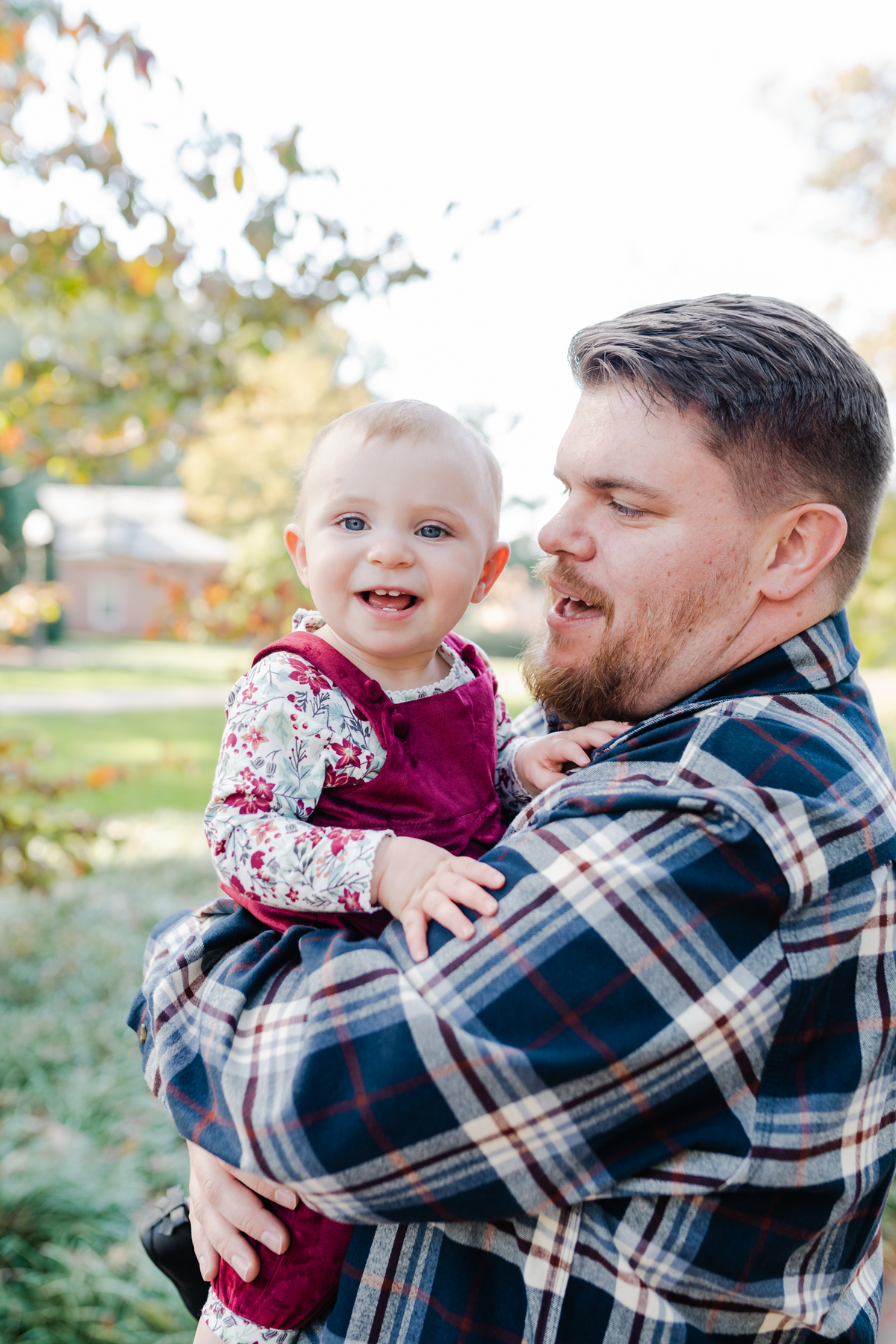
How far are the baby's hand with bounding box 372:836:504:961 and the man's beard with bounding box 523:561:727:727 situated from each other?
510 mm

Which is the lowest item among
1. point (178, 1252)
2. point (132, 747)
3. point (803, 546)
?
point (132, 747)

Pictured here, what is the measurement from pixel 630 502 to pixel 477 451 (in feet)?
1.16

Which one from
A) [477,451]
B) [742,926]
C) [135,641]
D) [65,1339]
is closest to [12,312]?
[477,451]

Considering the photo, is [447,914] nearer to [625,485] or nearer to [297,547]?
[625,485]

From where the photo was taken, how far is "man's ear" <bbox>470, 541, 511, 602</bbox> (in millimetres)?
2035

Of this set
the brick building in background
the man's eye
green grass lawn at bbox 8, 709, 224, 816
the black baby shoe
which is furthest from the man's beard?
the brick building in background

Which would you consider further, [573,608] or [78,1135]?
[78,1135]

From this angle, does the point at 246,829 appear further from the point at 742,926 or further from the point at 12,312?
the point at 12,312

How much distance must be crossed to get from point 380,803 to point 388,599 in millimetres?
379

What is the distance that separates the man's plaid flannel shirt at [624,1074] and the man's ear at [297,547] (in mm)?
806

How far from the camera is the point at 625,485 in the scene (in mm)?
1698

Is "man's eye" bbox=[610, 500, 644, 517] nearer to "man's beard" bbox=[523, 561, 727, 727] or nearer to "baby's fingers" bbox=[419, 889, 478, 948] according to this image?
"man's beard" bbox=[523, 561, 727, 727]

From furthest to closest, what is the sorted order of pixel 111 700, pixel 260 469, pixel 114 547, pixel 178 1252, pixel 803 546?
pixel 114 547
pixel 111 700
pixel 260 469
pixel 178 1252
pixel 803 546

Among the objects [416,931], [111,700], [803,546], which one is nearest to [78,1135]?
[416,931]
